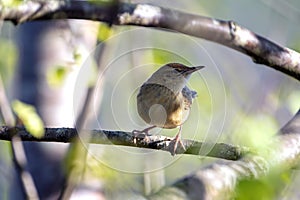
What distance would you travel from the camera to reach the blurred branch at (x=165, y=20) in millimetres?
1238

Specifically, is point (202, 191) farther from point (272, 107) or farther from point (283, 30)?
point (283, 30)

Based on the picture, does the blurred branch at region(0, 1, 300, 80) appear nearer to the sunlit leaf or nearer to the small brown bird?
the small brown bird

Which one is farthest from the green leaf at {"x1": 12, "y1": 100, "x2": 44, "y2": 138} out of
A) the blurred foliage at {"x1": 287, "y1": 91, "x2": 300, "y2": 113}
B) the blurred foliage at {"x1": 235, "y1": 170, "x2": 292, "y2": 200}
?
the blurred foliage at {"x1": 287, "y1": 91, "x2": 300, "y2": 113}

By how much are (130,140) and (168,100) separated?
125 mm

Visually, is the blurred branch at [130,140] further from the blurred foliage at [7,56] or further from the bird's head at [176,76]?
the blurred foliage at [7,56]

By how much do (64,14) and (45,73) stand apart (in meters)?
0.56

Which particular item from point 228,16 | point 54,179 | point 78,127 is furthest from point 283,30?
point 78,127

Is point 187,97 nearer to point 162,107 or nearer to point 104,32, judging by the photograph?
point 162,107

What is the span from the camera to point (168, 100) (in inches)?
51.4

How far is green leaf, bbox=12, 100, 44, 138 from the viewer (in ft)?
4.40

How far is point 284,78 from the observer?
2441 mm

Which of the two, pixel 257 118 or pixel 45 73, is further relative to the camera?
pixel 257 118

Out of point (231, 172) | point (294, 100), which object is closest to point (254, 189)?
point (231, 172)

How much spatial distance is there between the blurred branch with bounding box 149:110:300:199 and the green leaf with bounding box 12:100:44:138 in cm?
27
